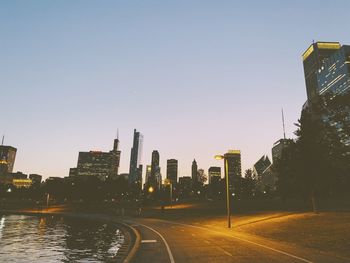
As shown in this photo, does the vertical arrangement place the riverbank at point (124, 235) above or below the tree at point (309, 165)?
below

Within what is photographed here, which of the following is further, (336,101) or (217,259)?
(336,101)

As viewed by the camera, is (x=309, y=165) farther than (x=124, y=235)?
Yes

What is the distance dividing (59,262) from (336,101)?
2508 cm

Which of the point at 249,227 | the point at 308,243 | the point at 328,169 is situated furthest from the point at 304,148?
the point at 308,243

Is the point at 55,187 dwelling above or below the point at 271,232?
above

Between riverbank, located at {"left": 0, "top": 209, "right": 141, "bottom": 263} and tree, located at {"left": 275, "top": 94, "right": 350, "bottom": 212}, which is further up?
tree, located at {"left": 275, "top": 94, "right": 350, "bottom": 212}

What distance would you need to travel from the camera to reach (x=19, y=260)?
66.4 feet

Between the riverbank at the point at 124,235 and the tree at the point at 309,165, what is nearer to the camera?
the riverbank at the point at 124,235

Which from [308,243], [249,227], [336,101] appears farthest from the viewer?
Answer: [249,227]

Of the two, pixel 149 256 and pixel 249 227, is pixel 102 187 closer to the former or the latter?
pixel 249 227

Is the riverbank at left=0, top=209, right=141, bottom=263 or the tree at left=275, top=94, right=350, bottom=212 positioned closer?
the riverbank at left=0, top=209, right=141, bottom=263

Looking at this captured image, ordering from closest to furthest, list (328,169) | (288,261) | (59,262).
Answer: (288,261) → (59,262) → (328,169)

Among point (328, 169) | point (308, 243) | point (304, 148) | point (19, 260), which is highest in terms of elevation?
point (304, 148)

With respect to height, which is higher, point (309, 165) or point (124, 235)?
point (309, 165)
